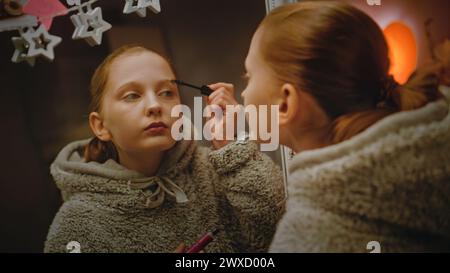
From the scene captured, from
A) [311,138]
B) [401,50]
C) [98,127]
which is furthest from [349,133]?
[98,127]

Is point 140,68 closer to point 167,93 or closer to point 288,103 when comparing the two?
point 167,93

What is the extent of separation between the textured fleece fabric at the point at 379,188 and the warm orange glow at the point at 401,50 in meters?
0.12

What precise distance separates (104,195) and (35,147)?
223 mm

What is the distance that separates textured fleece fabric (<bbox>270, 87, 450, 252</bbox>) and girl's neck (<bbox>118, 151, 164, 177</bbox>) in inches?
13.9

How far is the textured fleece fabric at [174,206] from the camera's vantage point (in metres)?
1.03

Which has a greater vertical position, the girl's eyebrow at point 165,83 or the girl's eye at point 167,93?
the girl's eyebrow at point 165,83

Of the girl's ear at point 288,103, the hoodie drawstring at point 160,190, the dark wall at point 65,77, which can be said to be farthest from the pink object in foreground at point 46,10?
the girl's ear at point 288,103

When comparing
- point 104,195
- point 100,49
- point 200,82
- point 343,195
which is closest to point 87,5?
point 100,49

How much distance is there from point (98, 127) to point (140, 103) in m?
0.13

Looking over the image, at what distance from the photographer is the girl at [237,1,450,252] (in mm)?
851

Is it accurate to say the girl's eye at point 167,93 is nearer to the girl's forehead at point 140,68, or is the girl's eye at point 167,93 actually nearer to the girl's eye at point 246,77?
the girl's forehead at point 140,68
